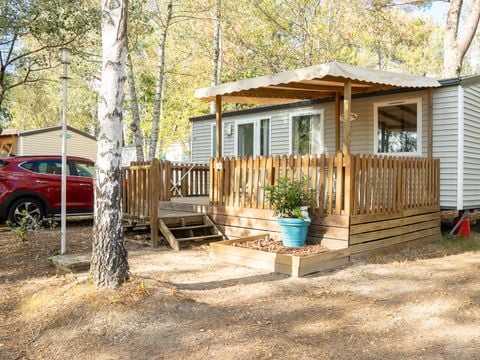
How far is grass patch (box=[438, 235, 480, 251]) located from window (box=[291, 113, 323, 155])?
11.2 ft

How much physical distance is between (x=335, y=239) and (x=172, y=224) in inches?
116

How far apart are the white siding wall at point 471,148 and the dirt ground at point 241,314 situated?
2.83 m

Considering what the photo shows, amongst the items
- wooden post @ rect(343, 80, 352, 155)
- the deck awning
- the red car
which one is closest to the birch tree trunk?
the deck awning

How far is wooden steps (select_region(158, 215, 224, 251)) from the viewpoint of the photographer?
7.36m

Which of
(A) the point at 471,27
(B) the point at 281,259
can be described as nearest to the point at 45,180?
(B) the point at 281,259

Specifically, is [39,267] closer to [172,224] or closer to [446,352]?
[172,224]

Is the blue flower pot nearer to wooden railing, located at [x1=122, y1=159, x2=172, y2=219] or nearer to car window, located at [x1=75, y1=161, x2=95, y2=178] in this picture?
wooden railing, located at [x1=122, y1=159, x2=172, y2=219]

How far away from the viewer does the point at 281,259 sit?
568cm

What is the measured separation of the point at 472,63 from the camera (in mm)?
32500

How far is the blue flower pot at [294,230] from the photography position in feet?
20.5

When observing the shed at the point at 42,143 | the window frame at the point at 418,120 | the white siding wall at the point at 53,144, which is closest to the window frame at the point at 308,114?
the window frame at the point at 418,120

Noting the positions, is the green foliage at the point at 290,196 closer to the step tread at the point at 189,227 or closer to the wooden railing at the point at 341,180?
the wooden railing at the point at 341,180

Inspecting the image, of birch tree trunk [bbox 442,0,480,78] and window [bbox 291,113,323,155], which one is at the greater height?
birch tree trunk [bbox 442,0,480,78]

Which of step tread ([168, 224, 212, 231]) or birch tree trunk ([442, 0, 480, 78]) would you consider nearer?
step tread ([168, 224, 212, 231])
